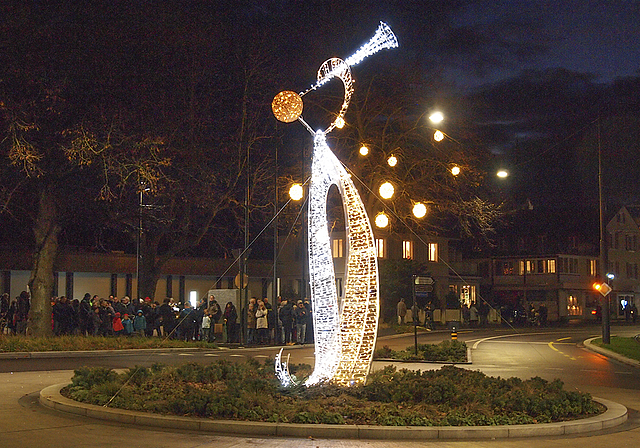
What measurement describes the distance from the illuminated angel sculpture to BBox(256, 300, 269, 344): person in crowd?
16114 mm

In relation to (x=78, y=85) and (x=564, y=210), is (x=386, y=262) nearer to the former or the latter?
(x=78, y=85)

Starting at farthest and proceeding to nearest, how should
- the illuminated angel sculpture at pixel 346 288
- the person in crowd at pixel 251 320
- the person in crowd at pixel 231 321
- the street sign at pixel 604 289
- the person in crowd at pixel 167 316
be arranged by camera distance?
the street sign at pixel 604 289 → the person in crowd at pixel 231 321 → the person in crowd at pixel 251 320 → the person in crowd at pixel 167 316 → the illuminated angel sculpture at pixel 346 288

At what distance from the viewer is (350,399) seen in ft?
40.7

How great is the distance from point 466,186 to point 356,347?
22.1m

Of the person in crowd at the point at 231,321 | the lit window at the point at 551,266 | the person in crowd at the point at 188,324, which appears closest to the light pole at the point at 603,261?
the person in crowd at the point at 231,321

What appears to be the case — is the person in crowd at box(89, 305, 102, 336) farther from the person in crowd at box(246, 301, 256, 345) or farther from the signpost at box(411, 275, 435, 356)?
the signpost at box(411, 275, 435, 356)

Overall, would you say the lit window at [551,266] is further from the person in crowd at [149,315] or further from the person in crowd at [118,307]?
the person in crowd at [118,307]

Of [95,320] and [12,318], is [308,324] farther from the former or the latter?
[12,318]

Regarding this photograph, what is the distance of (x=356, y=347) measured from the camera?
13578 mm

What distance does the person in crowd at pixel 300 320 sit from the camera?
3061cm

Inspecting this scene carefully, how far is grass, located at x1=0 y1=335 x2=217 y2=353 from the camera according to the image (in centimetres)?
2430

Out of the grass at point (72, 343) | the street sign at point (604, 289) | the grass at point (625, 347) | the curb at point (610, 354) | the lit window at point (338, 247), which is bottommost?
the curb at point (610, 354)

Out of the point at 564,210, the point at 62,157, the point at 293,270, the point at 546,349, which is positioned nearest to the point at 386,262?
the point at 293,270

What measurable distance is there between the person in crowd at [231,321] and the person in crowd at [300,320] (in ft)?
8.06
